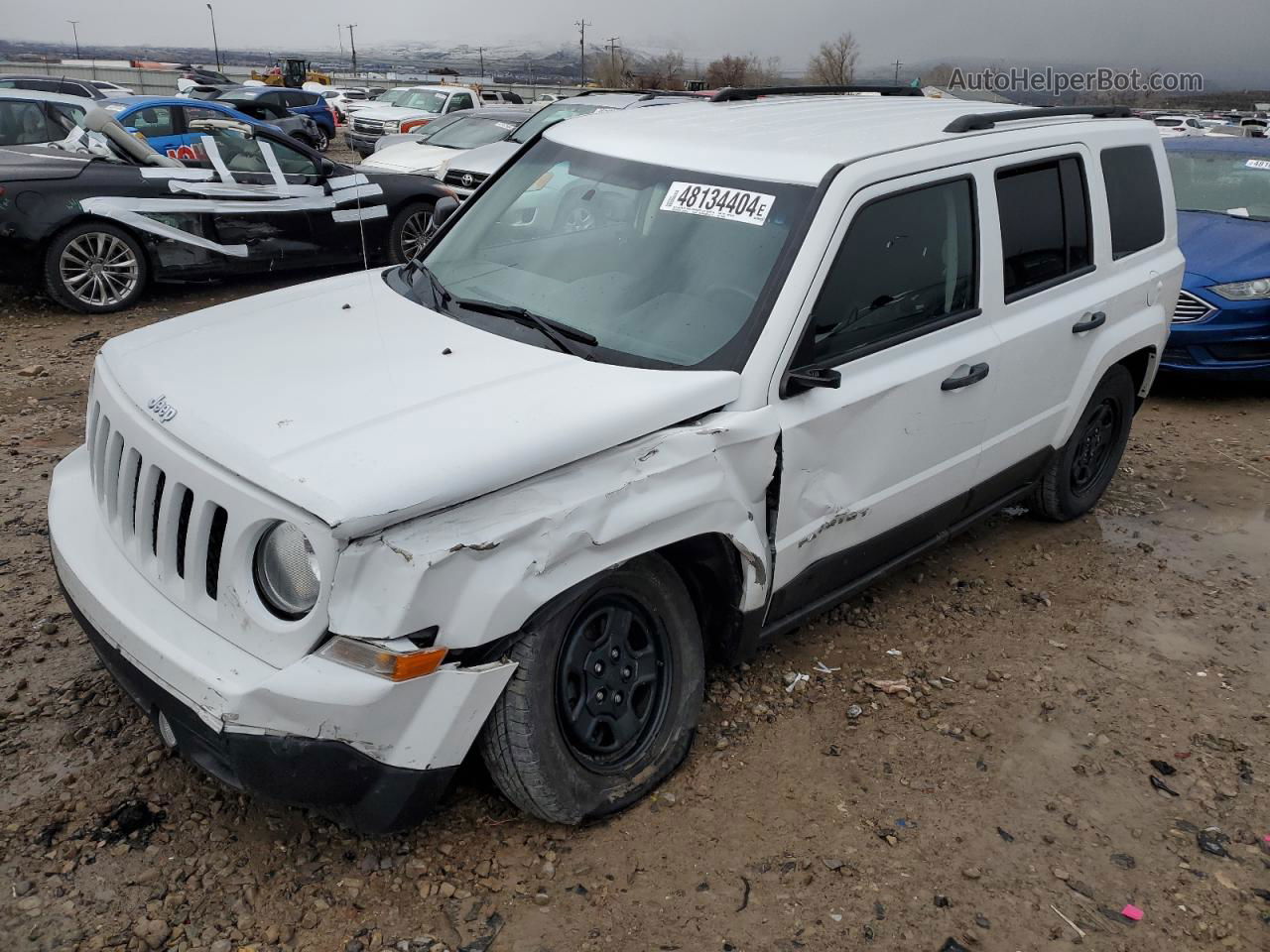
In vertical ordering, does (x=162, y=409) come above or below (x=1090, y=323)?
above

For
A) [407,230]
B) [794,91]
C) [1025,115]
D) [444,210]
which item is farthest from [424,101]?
[1025,115]

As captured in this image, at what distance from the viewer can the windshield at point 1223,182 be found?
7.82 metres

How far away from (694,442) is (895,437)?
3.21 ft

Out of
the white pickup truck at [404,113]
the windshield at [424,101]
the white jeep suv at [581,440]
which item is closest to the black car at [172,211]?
the white jeep suv at [581,440]

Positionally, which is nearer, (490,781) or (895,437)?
(490,781)

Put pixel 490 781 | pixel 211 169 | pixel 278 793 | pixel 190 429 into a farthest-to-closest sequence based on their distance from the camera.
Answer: pixel 211 169, pixel 490 781, pixel 190 429, pixel 278 793

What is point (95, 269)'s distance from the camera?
8.08m

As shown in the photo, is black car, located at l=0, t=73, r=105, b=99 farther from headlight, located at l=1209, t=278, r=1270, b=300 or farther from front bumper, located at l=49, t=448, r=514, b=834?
front bumper, located at l=49, t=448, r=514, b=834

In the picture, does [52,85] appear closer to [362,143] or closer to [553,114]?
[362,143]

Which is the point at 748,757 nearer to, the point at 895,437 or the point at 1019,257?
the point at 895,437

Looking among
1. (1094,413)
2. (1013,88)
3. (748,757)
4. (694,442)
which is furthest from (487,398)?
(1013,88)

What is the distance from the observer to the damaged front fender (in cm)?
224

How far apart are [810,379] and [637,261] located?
714mm

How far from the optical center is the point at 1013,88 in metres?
39.3
